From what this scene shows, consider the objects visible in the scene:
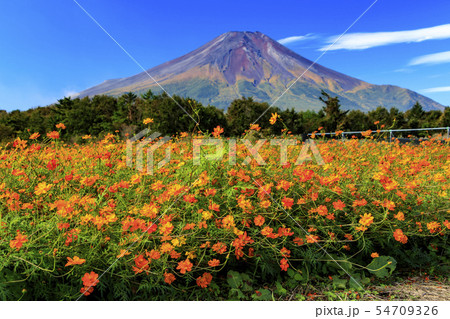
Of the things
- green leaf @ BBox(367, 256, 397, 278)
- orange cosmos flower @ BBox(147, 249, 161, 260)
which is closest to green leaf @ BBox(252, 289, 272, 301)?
orange cosmos flower @ BBox(147, 249, 161, 260)

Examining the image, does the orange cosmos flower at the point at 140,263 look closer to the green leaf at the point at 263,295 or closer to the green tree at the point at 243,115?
the green leaf at the point at 263,295

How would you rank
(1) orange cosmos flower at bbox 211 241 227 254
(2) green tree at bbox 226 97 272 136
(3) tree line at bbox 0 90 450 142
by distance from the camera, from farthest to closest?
1. (2) green tree at bbox 226 97 272 136
2. (3) tree line at bbox 0 90 450 142
3. (1) orange cosmos flower at bbox 211 241 227 254

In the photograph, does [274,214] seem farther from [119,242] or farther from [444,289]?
[444,289]

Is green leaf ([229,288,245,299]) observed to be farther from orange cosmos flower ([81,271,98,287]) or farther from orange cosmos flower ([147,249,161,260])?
orange cosmos flower ([81,271,98,287])

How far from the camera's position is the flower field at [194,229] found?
2166 millimetres

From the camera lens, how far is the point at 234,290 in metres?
2.42

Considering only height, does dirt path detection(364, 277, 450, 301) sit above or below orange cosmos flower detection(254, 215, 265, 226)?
below

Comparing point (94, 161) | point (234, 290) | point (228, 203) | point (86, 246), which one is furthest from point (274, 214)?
point (94, 161)

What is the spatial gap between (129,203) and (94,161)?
1.02 metres

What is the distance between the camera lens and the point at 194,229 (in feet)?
8.05

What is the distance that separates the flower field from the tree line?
14.4 metres

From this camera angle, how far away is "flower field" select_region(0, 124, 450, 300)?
85.3 inches

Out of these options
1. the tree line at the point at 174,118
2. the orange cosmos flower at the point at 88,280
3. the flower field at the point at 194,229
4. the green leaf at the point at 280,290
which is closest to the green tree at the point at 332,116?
the tree line at the point at 174,118

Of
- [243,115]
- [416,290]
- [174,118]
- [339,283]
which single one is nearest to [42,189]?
[339,283]
